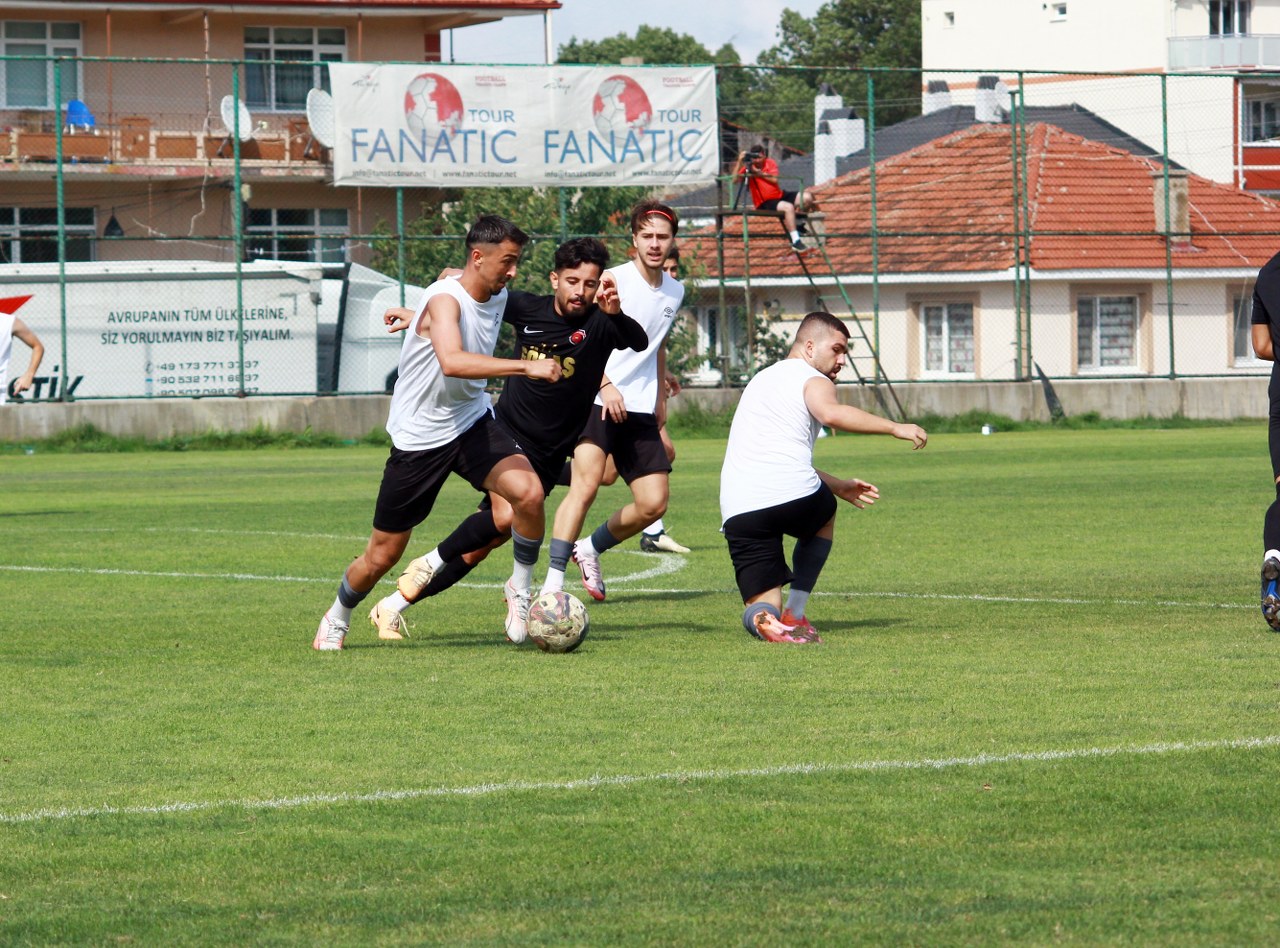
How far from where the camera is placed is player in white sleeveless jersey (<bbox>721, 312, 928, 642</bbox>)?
9.06 m

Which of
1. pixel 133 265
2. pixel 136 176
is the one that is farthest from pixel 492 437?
pixel 136 176

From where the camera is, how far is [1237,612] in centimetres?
959

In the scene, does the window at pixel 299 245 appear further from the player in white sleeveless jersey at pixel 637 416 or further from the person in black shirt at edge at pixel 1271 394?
the person in black shirt at edge at pixel 1271 394

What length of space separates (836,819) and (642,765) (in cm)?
93

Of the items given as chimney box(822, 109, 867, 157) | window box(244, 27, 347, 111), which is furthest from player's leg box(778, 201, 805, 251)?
chimney box(822, 109, 867, 157)

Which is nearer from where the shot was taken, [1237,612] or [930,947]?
[930,947]

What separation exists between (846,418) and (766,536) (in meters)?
0.76

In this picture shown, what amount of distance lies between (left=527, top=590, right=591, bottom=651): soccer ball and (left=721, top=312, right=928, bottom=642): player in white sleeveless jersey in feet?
2.66

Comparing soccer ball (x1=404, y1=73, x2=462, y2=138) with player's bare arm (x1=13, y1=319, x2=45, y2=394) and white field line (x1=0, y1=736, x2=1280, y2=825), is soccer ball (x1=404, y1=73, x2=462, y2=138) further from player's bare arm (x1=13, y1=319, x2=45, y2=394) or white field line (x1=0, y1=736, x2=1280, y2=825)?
white field line (x1=0, y1=736, x2=1280, y2=825)

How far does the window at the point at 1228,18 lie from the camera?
73438mm

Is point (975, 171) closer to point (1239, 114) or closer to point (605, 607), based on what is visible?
point (1239, 114)

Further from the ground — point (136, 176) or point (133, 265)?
point (136, 176)

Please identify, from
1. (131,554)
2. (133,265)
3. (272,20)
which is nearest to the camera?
(131,554)

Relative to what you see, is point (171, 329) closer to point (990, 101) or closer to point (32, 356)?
point (32, 356)
